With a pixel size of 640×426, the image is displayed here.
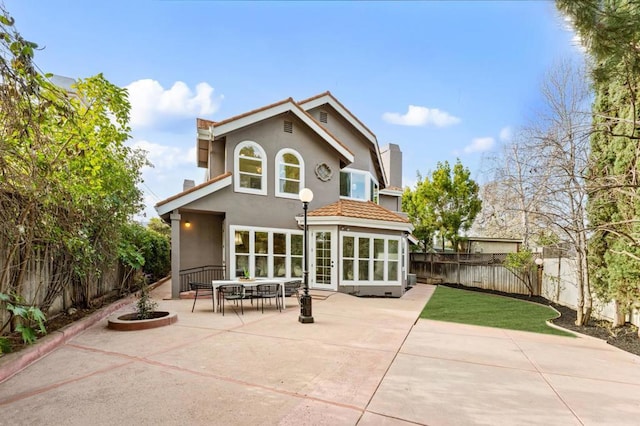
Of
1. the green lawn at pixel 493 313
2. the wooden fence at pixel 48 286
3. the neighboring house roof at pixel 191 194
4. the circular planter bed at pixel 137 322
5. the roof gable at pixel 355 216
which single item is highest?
the neighboring house roof at pixel 191 194

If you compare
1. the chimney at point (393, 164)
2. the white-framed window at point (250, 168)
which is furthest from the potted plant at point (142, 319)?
the chimney at point (393, 164)

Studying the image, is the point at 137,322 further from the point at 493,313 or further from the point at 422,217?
the point at 422,217

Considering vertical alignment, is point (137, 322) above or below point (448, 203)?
below

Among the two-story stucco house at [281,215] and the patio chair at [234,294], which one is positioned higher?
the two-story stucco house at [281,215]

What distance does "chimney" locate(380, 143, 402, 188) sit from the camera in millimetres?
21547

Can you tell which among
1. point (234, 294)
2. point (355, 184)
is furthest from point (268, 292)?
point (355, 184)

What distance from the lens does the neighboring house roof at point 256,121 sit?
37.1 feet

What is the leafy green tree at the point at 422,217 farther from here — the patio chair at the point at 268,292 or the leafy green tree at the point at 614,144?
the patio chair at the point at 268,292

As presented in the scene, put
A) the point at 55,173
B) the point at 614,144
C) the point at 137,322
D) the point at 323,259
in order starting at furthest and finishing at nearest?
the point at 323,259 < the point at 614,144 < the point at 137,322 < the point at 55,173

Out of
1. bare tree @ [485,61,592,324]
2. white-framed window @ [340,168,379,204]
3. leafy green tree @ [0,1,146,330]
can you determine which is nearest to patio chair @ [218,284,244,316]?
leafy green tree @ [0,1,146,330]

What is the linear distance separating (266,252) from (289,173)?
11.4 ft

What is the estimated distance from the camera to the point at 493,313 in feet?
31.8

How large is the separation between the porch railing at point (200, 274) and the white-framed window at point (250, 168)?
3.41 m

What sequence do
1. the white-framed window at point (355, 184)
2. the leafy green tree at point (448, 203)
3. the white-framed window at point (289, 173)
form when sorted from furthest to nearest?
1. the leafy green tree at point (448, 203)
2. the white-framed window at point (355, 184)
3. the white-framed window at point (289, 173)
